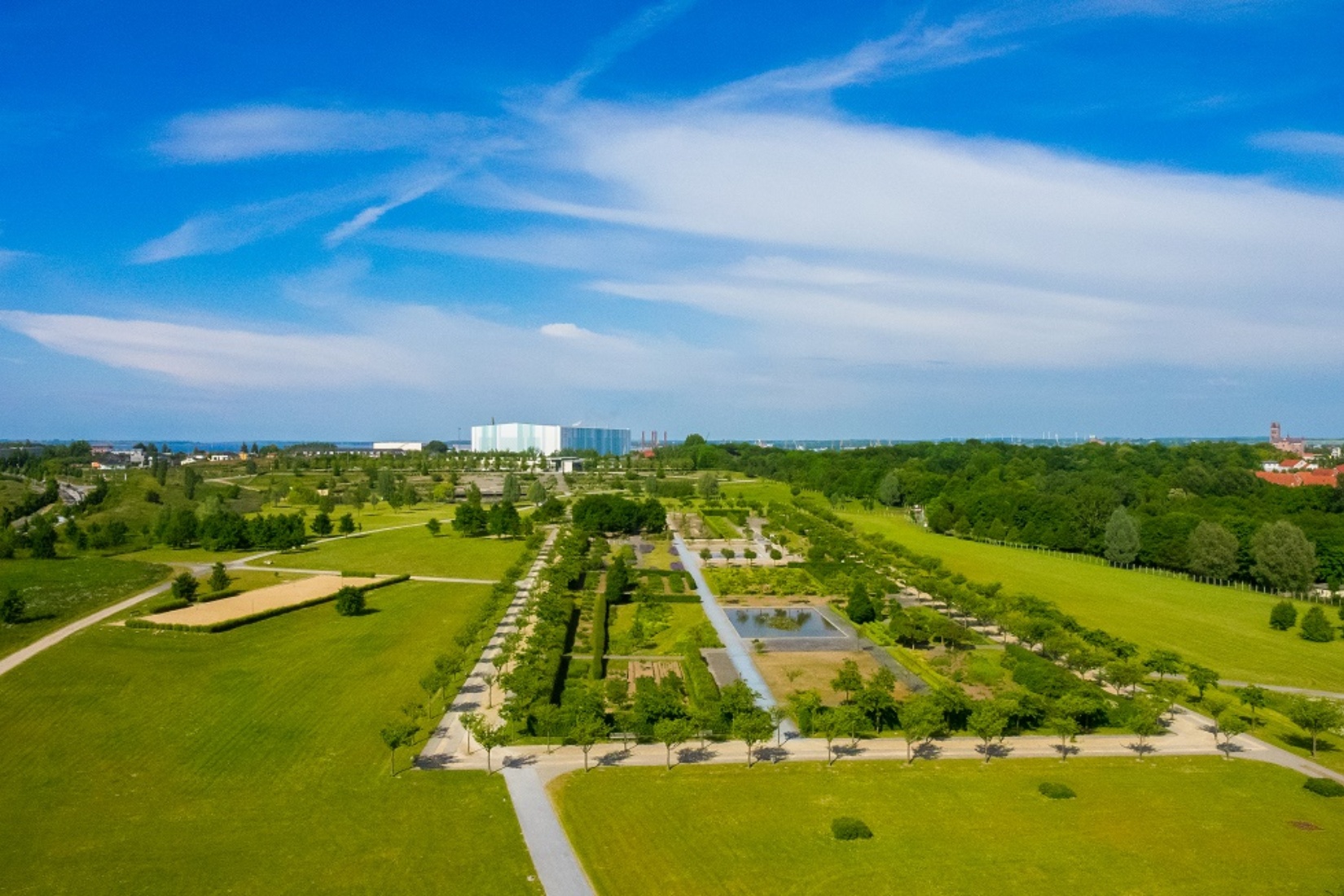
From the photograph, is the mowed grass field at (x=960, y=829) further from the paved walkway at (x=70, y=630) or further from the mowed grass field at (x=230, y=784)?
the paved walkway at (x=70, y=630)

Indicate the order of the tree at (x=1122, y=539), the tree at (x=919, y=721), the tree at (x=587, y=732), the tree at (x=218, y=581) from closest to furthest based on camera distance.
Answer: the tree at (x=587, y=732)
the tree at (x=919, y=721)
the tree at (x=218, y=581)
the tree at (x=1122, y=539)

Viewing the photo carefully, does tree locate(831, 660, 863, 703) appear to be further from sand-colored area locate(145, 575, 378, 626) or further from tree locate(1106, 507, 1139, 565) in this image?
tree locate(1106, 507, 1139, 565)

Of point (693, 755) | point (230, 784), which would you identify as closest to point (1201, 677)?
point (693, 755)

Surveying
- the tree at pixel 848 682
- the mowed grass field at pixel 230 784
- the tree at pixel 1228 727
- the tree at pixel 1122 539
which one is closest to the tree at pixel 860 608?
the tree at pixel 848 682

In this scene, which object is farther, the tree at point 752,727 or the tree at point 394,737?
the tree at point 752,727

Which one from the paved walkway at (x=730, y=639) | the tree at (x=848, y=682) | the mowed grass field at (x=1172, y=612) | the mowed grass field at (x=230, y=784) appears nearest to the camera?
the mowed grass field at (x=230, y=784)

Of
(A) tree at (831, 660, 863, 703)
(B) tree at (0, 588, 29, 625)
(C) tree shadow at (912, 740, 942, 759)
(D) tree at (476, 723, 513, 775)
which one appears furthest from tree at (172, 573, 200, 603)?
(C) tree shadow at (912, 740, 942, 759)

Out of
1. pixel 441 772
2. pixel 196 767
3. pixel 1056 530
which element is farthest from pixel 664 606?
pixel 1056 530

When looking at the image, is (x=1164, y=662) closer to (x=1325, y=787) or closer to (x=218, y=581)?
(x=1325, y=787)
